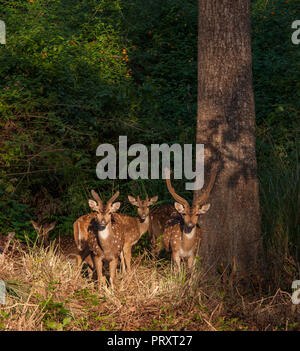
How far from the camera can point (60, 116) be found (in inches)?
528

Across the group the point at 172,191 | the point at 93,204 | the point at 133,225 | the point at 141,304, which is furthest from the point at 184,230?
the point at 141,304

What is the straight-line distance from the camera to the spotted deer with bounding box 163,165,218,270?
8.64 metres

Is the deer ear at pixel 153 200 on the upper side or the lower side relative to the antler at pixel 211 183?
lower

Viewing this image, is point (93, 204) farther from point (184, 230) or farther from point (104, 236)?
point (184, 230)

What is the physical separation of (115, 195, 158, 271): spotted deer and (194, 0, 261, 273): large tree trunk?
6.51 feet

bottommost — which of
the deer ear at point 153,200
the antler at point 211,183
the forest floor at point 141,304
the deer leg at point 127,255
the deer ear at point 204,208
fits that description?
the forest floor at point 141,304

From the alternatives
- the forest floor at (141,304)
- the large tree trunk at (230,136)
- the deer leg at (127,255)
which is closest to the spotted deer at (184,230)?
the large tree trunk at (230,136)

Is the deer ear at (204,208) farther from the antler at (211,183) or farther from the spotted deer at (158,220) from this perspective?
the spotted deer at (158,220)

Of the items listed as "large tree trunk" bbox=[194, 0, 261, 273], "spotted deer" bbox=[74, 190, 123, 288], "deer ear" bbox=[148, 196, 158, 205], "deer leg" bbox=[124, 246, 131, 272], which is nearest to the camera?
"large tree trunk" bbox=[194, 0, 261, 273]

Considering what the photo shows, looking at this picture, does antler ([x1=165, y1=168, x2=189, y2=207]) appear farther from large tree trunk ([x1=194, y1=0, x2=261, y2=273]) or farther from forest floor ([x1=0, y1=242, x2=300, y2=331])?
forest floor ([x1=0, y1=242, x2=300, y2=331])

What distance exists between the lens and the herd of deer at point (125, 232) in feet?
29.5

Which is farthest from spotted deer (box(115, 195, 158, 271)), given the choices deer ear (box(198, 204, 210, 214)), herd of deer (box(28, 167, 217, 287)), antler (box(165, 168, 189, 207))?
deer ear (box(198, 204, 210, 214))

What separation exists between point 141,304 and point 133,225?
11.8ft

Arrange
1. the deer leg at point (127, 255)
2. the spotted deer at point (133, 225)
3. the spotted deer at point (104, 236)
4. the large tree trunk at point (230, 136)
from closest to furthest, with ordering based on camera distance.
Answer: the large tree trunk at point (230, 136) < the spotted deer at point (104, 236) < the deer leg at point (127, 255) < the spotted deer at point (133, 225)
